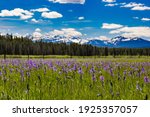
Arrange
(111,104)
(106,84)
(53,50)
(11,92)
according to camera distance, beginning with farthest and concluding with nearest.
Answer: (53,50) → (106,84) → (11,92) → (111,104)

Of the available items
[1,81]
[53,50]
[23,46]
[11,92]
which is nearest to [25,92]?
[11,92]

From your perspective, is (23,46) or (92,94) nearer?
(92,94)

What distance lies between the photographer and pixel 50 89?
8016mm

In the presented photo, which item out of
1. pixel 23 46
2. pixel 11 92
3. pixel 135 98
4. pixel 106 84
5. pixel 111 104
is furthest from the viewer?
pixel 23 46

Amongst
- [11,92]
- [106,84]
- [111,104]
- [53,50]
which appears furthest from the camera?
[53,50]

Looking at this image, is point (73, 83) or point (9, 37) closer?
point (73, 83)

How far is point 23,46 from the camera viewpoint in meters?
148

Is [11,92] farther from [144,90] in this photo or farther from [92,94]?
[144,90]

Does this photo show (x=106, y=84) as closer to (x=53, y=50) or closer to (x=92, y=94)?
(x=92, y=94)

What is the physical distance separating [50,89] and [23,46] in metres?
142

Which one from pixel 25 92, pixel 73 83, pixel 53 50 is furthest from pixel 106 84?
pixel 53 50

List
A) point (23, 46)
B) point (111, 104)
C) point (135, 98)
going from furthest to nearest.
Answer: point (23, 46) → point (135, 98) → point (111, 104)

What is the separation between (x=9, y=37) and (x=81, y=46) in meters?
39.0

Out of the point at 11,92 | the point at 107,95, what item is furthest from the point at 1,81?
the point at 107,95
